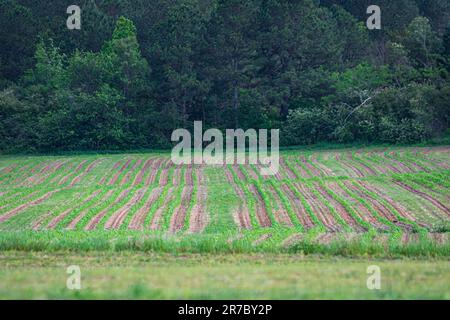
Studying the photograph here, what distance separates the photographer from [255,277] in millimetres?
14219

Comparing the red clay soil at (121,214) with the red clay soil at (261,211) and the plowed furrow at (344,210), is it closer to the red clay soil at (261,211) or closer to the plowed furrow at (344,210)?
the red clay soil at (261,211)

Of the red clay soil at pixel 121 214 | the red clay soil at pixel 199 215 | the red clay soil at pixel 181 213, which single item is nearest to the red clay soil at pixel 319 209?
the red clay soil at pixel 199 215

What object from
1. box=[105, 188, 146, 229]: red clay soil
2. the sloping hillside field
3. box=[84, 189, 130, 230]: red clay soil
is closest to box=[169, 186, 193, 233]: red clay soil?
the sloping hillside field

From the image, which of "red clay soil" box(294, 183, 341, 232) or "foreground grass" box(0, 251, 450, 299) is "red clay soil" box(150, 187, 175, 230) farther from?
Result: "foreground grass" box(0, 251, 450, 299)

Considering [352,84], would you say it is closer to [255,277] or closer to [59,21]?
[59,21]

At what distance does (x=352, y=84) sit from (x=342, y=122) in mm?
5887

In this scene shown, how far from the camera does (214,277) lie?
14.3 metres

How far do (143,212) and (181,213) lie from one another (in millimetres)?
1500

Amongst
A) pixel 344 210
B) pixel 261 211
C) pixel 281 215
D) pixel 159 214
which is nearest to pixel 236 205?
pixel 261 211

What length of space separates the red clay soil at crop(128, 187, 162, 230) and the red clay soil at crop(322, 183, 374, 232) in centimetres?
722

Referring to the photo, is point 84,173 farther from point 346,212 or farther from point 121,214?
point 346,212

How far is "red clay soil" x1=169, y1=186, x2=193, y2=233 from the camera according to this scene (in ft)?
83.2

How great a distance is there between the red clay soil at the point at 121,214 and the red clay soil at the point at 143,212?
42 cm

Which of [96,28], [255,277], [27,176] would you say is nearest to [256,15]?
[96,28]
